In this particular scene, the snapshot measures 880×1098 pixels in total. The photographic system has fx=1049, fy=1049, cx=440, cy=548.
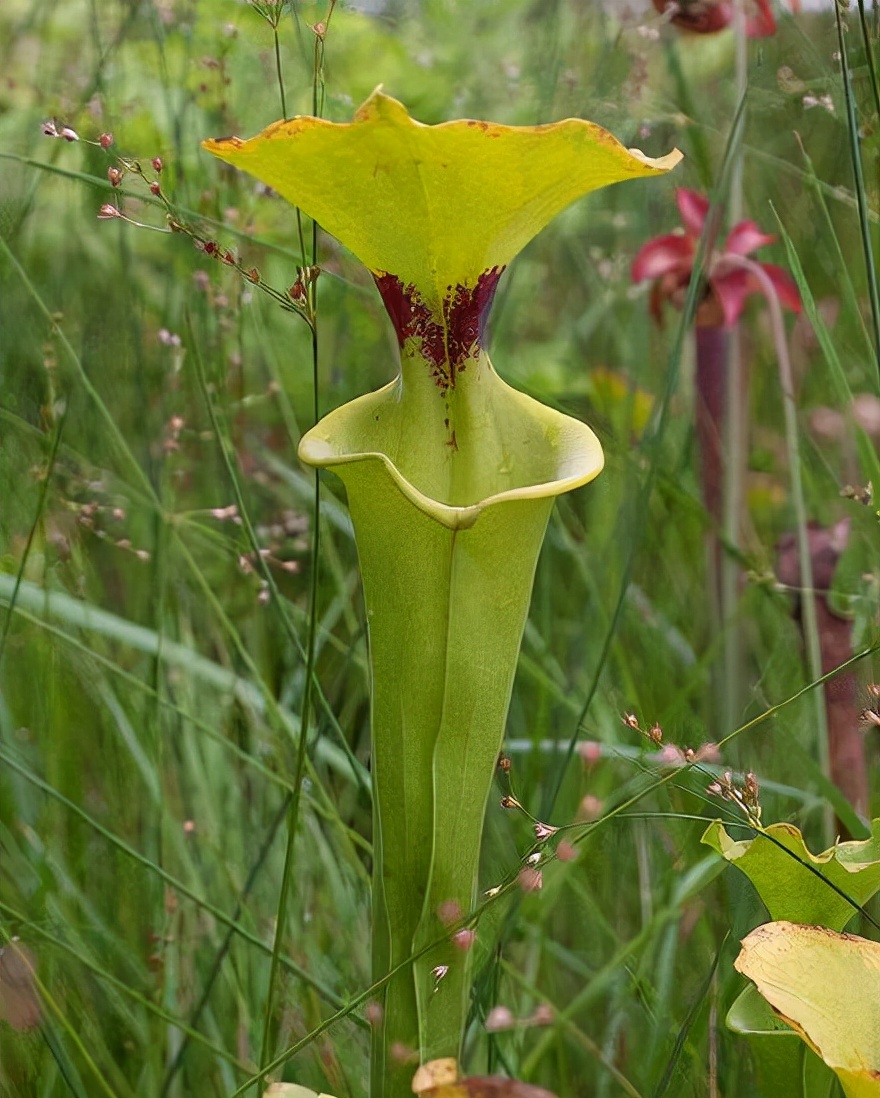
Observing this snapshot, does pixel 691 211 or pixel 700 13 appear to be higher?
pixel 700 13

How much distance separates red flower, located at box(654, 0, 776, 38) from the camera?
86 cm

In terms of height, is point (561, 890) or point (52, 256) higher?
point (52, 256)

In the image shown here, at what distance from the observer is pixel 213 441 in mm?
914

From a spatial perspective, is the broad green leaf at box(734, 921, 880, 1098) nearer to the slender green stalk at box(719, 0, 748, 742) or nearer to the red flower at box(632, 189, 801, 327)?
the slender green stalk at box(719, 0, 748, 742)

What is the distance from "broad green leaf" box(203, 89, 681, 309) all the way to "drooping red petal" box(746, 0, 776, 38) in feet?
1.86

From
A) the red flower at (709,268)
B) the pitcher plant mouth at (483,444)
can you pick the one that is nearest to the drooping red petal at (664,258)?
the red flower at (709,268)

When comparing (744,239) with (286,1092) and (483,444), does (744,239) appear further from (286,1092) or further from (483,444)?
(286,1092)

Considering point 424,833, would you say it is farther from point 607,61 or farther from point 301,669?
point 607,61

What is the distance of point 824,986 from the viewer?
38cm

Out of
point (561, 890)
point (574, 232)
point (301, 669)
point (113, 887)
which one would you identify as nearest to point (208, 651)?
point (301, 669)

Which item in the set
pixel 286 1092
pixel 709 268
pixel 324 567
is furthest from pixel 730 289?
pixel 286 1092

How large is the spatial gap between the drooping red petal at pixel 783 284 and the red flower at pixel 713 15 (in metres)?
0.20

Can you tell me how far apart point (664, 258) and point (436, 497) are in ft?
1.64

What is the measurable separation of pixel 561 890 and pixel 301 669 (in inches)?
10.7
